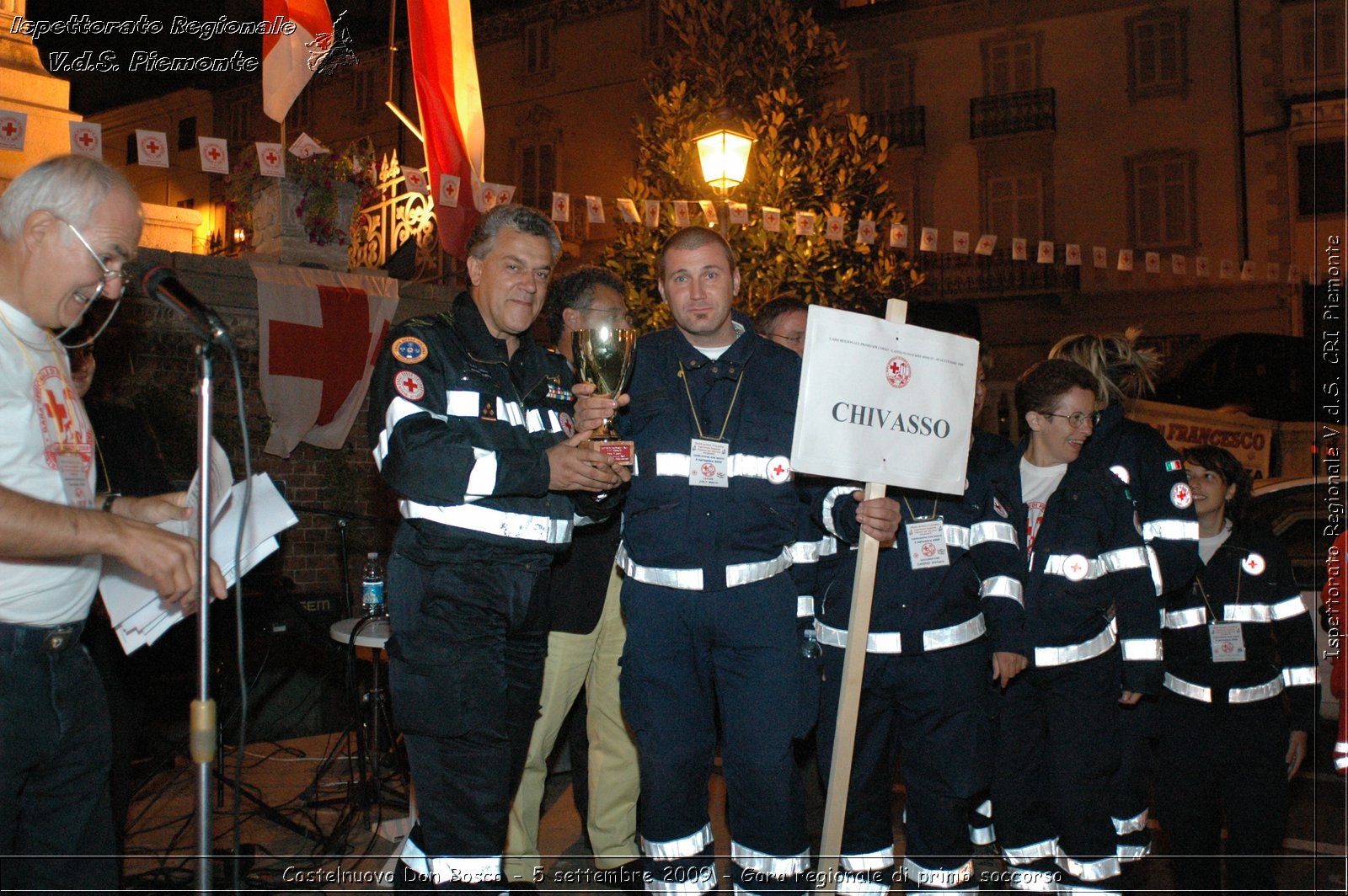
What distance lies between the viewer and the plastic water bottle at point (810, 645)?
144 inches

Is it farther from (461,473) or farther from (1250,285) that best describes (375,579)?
(1250,285)

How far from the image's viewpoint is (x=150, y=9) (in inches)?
746

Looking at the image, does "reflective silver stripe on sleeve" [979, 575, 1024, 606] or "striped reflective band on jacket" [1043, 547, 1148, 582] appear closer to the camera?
"reflective silver stripe on sleeve" [979, 575, 1024, 606]

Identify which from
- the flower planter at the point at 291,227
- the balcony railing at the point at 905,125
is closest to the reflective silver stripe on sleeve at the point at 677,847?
the flower planter at the point at 291,227

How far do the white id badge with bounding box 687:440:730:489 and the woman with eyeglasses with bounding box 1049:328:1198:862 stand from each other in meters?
1.75

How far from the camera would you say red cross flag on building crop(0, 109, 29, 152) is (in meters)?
5.57

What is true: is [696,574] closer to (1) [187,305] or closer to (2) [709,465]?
(2) [709,465]

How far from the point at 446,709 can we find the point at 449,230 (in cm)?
522

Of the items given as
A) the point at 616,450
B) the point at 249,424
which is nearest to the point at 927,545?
the point at 616,450

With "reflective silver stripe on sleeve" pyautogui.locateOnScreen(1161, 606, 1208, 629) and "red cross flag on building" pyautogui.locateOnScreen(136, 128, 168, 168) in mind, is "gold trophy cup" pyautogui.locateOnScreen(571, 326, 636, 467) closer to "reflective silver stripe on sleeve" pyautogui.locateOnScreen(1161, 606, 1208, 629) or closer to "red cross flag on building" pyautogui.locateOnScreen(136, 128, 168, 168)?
"reflective silver stripe on sleeve" pyautogui.locateOnScreen(1161, 606, 1208, 629)

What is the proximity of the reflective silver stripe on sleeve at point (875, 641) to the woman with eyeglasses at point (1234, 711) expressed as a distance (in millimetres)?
1422

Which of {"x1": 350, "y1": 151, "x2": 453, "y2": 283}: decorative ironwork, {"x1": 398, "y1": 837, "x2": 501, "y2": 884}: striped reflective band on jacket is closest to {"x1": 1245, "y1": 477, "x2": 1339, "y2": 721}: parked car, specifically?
{"x1": 398, "y1": 837, "x2": 501, "y2": 884}: striped reflective band on jacket

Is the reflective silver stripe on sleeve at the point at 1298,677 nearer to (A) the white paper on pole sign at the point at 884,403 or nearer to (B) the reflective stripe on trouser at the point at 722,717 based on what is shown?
(A) the white paper on pole sign at the point at 884,403

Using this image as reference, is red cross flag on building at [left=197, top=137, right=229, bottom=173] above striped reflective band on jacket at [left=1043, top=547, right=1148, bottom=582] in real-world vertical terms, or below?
above
